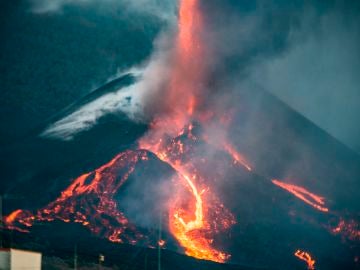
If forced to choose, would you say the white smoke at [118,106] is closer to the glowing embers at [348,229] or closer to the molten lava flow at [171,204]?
the molten lava flow at [171,204]

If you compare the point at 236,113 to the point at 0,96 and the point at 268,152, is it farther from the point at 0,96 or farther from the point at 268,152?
the point at 0,96

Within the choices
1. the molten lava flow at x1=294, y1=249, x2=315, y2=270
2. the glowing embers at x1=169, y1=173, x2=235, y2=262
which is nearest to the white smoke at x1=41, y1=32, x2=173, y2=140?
the glowing embers at x1=169, y1=173, x2=235, y2=262

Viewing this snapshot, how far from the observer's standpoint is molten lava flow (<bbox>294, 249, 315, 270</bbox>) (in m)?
44.3

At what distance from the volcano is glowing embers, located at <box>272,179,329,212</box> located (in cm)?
20

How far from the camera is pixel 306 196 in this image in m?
56.0

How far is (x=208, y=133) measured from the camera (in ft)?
199

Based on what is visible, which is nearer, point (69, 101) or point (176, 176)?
point (176, 176)

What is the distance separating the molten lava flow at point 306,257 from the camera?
44319 mm

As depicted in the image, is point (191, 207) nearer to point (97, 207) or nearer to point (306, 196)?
point (97, 207)

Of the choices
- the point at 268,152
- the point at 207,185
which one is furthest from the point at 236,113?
the point at 207,185

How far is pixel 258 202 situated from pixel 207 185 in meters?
5.61

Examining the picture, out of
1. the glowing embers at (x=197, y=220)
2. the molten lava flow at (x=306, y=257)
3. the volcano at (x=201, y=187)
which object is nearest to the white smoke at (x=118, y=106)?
the volcano at (x=201, y=187)

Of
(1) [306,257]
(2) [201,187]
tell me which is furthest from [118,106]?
(1) [306,257]

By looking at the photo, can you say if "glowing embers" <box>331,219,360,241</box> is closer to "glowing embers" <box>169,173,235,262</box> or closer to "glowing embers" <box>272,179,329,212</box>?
"glowing embers" <box>272,179,329,212</box>
